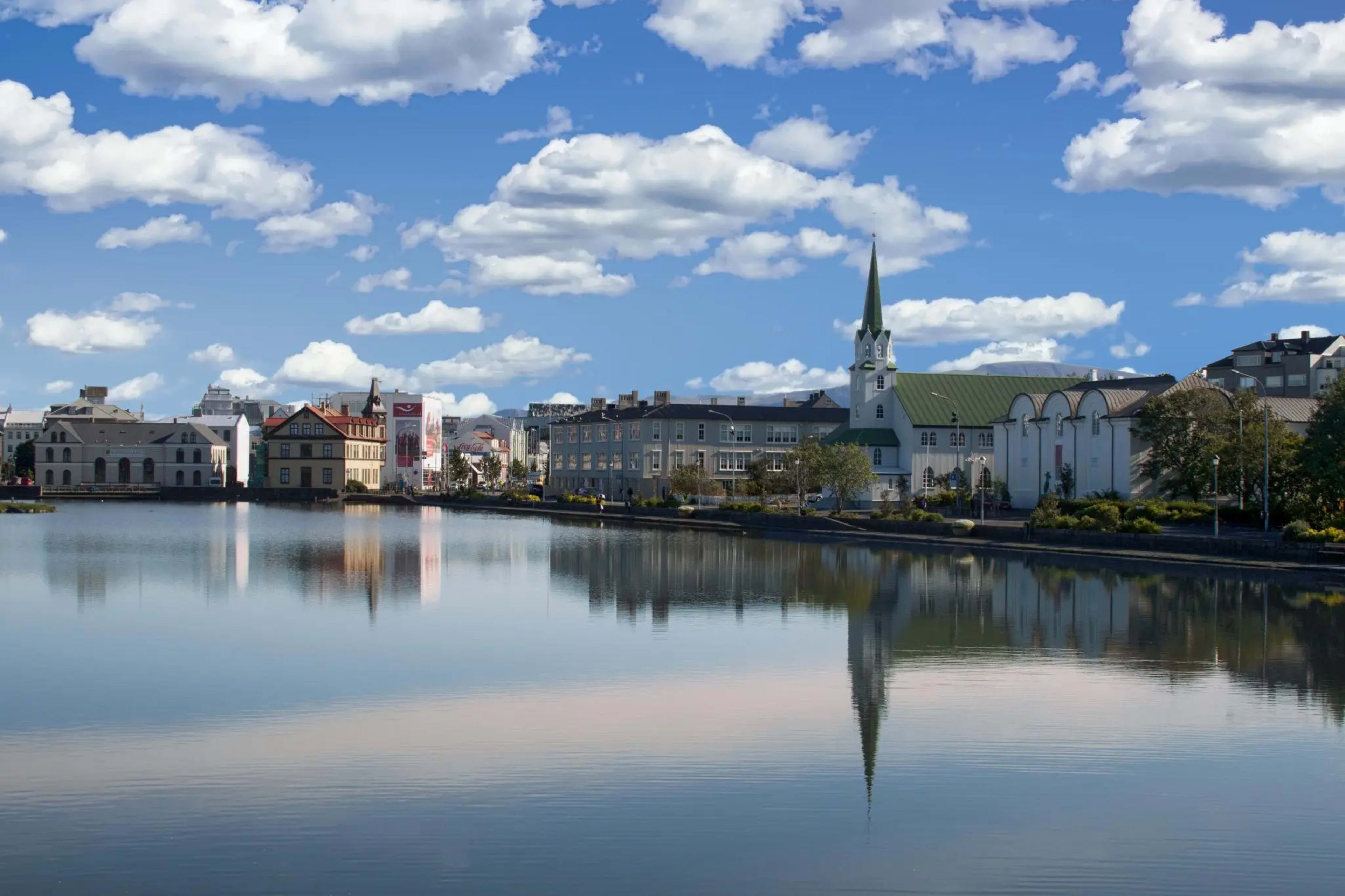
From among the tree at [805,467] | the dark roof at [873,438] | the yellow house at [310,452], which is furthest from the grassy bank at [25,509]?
the dark roof at [873,438]

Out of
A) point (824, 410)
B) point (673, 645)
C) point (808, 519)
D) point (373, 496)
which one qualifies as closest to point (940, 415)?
point (824, 410)

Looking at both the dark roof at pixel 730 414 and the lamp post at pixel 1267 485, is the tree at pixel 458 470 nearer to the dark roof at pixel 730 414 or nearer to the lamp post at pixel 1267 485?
the dark roof at pixel 730 414

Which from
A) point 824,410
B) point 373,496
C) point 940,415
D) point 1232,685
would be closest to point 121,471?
point 373,496

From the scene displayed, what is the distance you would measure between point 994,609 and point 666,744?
66.3ft

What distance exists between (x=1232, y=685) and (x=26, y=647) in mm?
22782

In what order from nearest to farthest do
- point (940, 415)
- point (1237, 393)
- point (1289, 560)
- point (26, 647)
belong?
point (26, 647) < point (1289, 560) < point (1237, 393) < point (940, 415)

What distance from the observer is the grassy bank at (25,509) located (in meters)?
104

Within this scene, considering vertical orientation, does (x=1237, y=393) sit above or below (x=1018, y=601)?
above

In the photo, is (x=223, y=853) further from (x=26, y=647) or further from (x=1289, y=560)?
(x=1289, y=560)

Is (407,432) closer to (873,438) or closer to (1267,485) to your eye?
(873,438)

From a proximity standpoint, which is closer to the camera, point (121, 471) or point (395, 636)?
point (395, 636)

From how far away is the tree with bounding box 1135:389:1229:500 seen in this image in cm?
6775

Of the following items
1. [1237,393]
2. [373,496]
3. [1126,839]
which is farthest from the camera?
[373,496]

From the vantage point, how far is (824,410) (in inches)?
4688
